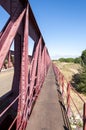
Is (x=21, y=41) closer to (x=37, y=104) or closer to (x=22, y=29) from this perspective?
(x=22, y=29)

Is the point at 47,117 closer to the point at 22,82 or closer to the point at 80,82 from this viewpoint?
the point at 22,82

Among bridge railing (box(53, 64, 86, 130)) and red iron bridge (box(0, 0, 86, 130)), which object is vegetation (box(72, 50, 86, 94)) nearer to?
bridge railing (box(53, 64, 86, 130))

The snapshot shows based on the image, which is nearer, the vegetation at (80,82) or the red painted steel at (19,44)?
the red painted steel at (19,44)

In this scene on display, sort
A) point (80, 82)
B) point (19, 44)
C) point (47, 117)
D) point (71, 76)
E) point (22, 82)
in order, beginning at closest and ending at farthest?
point (22, 82), point (19, 44), point (47, 117), point (80, 82), point (71, 76)

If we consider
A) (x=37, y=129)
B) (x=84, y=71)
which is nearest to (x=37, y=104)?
(x=37, y=129)

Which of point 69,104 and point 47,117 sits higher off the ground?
point 69,104

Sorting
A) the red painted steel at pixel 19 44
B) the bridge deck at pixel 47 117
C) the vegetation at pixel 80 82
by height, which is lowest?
the vegetation at pixel 80 82

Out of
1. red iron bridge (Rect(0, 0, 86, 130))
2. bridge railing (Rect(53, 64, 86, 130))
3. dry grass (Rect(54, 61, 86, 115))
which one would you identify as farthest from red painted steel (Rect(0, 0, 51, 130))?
dry grass (Rect(54, 61, 86, 115))

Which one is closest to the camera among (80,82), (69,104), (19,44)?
(19,44)

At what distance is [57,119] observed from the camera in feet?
23.4

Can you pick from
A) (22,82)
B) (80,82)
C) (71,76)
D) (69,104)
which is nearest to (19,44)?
(22,82)

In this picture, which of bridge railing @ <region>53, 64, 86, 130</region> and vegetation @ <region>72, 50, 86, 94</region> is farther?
vegetation @ <region>72, 50, 86, 94</region>

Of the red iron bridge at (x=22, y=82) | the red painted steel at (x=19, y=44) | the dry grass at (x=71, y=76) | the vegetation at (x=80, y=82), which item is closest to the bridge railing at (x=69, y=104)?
the red iron bridge at (x=22, y=82)

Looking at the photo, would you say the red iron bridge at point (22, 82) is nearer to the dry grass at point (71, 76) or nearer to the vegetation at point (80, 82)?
the dry grass at point (71, 76)
